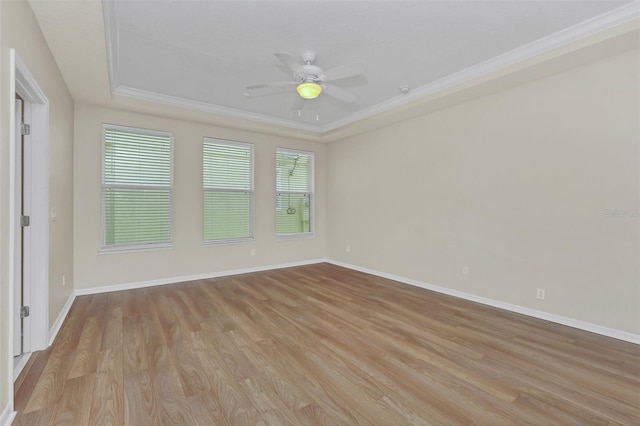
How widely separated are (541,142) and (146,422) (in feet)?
14.2

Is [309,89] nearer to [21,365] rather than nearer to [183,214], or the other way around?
[183,214]

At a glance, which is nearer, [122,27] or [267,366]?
[267,366]

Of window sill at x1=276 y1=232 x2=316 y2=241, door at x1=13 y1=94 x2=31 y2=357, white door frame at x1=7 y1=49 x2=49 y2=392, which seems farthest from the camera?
window sill at x1=276 y1=232 x2=316 y2=241

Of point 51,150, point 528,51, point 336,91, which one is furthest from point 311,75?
point 51,150

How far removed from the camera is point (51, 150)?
282 cm

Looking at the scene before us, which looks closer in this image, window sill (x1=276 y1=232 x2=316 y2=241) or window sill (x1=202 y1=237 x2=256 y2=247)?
window sill (x1=202 y1=237 x2=256 y2=247)

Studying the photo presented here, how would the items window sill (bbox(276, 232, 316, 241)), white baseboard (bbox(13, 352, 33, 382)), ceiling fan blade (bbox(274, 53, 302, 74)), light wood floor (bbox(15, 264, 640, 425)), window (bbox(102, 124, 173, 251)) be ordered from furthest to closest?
window sill (bbox(276, 232, 316, 241)) → window (bbox(102, 124, 173, 251)) → ceiling fan blade (bbox(274, 53, 302, 74)) → white baseboard (bbox(13, 352, 33, 382)) → light wood floor (bbox(15, 264, 640, 425))

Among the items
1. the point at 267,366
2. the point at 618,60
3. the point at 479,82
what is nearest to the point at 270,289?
the point at 267,366

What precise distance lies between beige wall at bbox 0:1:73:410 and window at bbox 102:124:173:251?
49 cm

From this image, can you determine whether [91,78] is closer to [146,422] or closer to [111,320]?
[111,320]

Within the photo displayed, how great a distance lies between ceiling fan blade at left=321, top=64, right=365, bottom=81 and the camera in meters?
2.78

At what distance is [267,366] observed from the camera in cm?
231

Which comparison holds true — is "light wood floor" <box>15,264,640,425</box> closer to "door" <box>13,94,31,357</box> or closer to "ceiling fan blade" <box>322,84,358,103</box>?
"door" <box>13,94,31,357</box>

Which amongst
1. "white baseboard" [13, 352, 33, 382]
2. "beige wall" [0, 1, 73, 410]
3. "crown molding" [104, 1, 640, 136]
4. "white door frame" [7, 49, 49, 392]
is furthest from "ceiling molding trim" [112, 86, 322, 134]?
"white baseboard" [13, 352, 33, 382]
